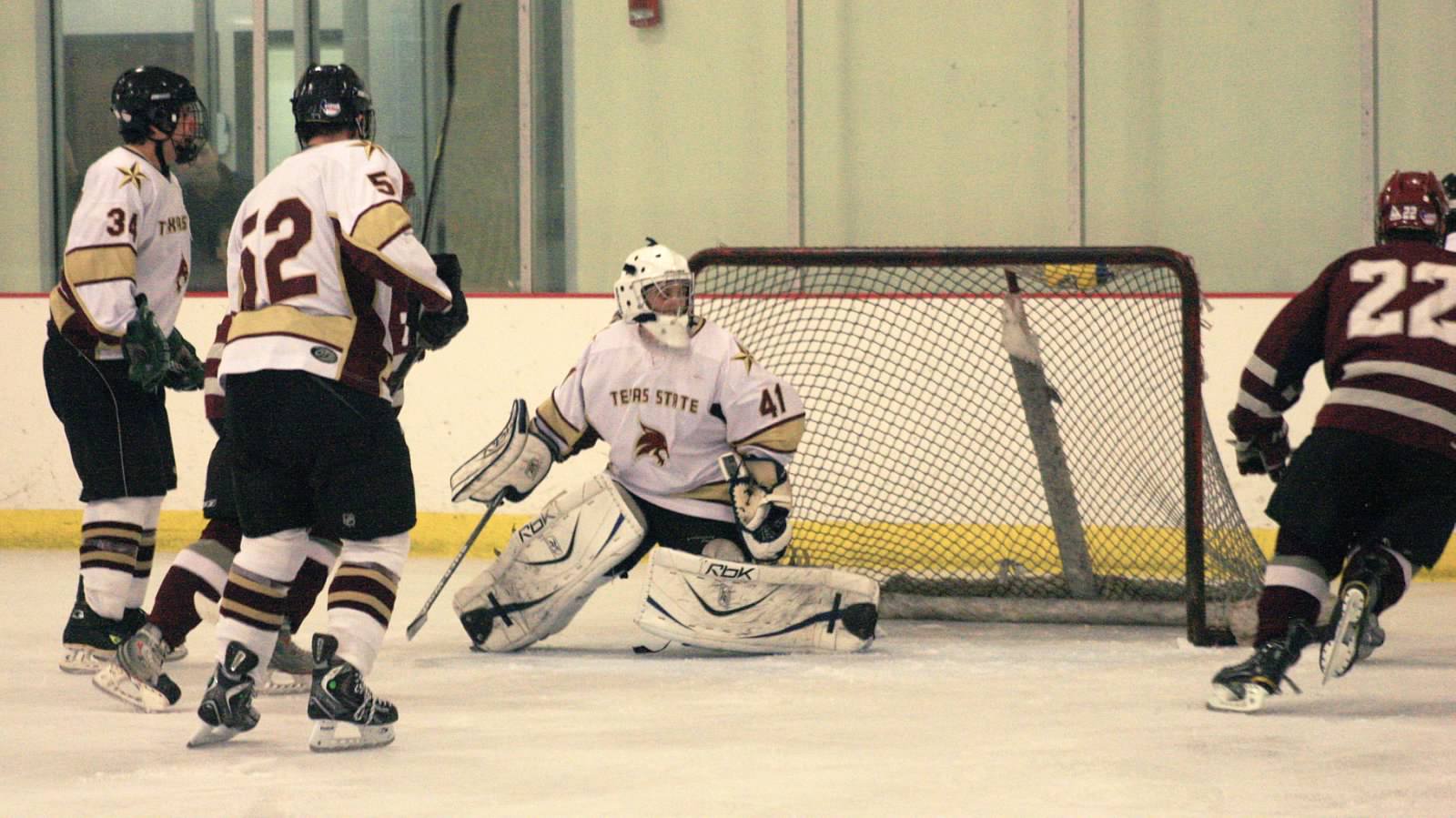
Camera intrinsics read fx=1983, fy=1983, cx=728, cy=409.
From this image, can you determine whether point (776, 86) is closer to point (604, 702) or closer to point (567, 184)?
point (567, 184)

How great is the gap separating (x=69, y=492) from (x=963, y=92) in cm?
332

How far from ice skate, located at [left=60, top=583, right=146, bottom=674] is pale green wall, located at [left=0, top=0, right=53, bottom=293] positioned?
3656 mm

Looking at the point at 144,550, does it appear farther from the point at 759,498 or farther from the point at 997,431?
the point at 997,431

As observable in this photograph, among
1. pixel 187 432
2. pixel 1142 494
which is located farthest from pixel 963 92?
pixel 187 432

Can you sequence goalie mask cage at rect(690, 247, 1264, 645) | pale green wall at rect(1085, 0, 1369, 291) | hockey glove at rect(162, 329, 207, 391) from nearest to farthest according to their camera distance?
1. hockey glove at rect(162, 329, 207, 391)
2. goalie mask cage at rect(690, 247, 1264, 645)
3. pale green wall at rect(1085, 0, 1369, 291)

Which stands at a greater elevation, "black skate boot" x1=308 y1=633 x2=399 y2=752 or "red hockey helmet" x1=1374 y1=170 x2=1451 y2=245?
"red hockey helmet" x1=1374 y1=170 x2=1451 y2=245

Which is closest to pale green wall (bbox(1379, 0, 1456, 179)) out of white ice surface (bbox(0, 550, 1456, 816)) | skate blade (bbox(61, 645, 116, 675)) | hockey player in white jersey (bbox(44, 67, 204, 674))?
white ice surface (bbox(0, 550, 1456, 816))

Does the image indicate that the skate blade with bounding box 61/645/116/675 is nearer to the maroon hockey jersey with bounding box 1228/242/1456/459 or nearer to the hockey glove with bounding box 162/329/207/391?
the hockey glove with bounding box 162/329/207/391

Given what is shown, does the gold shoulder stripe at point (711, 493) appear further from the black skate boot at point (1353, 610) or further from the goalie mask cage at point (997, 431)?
the black skate boot at point (1353, 610)

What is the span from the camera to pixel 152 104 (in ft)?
13.4

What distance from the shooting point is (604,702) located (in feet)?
12.4

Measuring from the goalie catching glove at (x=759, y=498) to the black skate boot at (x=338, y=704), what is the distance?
3.99 ft

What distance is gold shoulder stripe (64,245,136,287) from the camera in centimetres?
393

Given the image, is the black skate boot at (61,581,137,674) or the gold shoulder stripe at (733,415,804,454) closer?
the black skate boot at (61,581,137,674)
